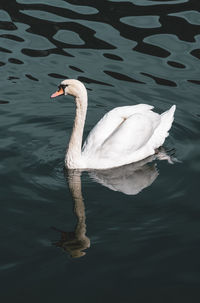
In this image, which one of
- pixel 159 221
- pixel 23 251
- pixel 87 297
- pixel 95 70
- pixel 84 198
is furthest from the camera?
pixel 95 70

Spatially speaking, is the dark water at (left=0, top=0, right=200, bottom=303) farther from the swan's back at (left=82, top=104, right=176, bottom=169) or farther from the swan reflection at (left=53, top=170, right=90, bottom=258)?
the swan's back at (left=82, top=104, right=176, bottom=169)

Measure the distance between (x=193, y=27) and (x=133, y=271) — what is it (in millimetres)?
9841

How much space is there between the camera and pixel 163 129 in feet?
37.3

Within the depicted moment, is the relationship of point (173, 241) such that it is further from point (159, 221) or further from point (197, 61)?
point (197, 61)

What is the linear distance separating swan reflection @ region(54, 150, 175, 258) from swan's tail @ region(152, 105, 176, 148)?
228 mm

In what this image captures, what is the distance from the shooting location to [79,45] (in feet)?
50.2

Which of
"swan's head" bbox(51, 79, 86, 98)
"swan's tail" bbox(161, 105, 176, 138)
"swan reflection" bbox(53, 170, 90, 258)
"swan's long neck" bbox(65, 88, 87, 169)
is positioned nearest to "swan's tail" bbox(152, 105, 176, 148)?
"swan's tail" bbox(161, 105, 176, 138)

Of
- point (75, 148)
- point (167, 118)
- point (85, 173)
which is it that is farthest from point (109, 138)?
point (167, 118)

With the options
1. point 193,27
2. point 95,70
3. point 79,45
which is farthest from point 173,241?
point 193,27

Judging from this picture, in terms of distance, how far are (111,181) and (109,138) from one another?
0.81 metres

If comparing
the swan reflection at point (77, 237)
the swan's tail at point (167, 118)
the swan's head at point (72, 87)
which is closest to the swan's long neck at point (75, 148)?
the swan's head at point (72, 87)

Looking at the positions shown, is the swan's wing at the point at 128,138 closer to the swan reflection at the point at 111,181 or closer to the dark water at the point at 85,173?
the swan reflection at the point at 111,181

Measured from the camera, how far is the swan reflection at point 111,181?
27.4ft

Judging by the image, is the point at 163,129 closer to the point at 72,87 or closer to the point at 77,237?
the point at 72,87
